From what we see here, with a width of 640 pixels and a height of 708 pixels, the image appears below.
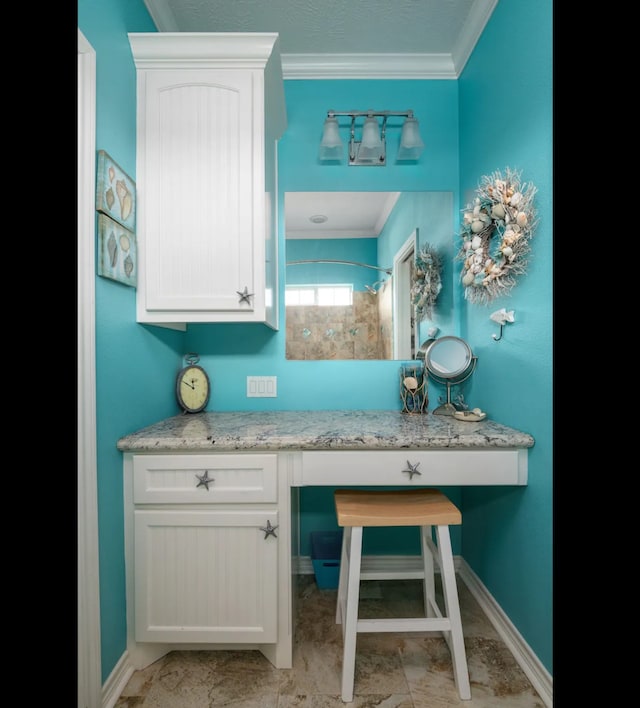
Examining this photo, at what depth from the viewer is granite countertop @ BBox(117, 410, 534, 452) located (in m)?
1.37

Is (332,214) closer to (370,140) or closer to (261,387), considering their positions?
(370,140)

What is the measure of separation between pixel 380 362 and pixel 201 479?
1068 millimetres

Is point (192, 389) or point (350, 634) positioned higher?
point (192, 389)

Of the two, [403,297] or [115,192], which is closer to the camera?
[115,192]

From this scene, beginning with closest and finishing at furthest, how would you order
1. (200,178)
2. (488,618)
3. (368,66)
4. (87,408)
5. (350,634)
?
(87,408) < (350,634) < (200,178) < (488,618) < (368,66)

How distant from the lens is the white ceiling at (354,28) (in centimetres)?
172

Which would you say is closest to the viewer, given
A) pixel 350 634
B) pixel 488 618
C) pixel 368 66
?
pixel 350 634

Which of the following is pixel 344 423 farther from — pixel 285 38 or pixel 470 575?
pixel 285 38

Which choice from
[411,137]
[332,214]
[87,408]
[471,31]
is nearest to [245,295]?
[87,408]

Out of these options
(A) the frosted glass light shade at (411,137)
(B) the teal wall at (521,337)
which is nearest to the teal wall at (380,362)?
(B) the teal wall at (521,337)

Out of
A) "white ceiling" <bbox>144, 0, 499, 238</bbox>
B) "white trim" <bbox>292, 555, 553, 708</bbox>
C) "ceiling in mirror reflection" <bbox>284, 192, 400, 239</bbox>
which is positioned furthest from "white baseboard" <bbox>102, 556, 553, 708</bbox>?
"white ceiling" <bbox>144, 0, 499, 238</bbox>

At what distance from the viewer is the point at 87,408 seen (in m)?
1.17
